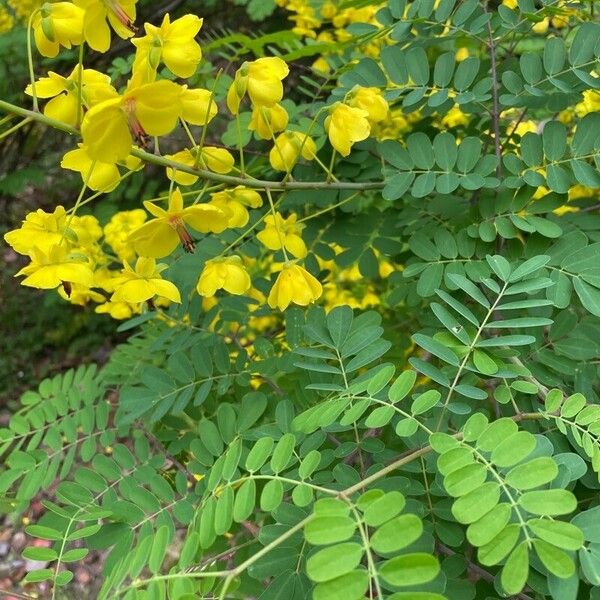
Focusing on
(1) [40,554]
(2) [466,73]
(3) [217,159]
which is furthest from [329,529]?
(2) [466,73]

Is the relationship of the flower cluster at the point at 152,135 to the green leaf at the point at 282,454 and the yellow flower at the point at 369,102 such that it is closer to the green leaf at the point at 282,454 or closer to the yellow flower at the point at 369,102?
the yellow flower at the point at 369,102

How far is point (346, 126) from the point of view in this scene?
113cm

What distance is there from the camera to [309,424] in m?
0.89

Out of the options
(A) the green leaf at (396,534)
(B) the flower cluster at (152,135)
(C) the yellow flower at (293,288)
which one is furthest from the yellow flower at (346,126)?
(A) the green leaf at (396,534)

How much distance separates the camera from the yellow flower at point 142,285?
42.6 inches

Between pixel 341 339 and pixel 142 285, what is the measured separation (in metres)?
0.33

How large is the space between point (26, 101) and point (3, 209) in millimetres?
1162

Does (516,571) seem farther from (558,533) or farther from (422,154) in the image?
(422,154)

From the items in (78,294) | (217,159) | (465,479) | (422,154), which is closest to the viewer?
(465,479)

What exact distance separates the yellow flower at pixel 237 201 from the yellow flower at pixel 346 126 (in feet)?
0.54

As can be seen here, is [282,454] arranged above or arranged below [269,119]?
below

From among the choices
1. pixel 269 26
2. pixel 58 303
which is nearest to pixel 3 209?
pixel 58 303

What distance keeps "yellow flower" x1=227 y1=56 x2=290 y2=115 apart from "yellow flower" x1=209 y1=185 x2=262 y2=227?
0.51ft

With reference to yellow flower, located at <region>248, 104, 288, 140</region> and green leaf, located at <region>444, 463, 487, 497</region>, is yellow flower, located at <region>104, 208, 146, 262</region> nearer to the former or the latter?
yellow flower, located at <region>248, 104, 288, 140</region>
